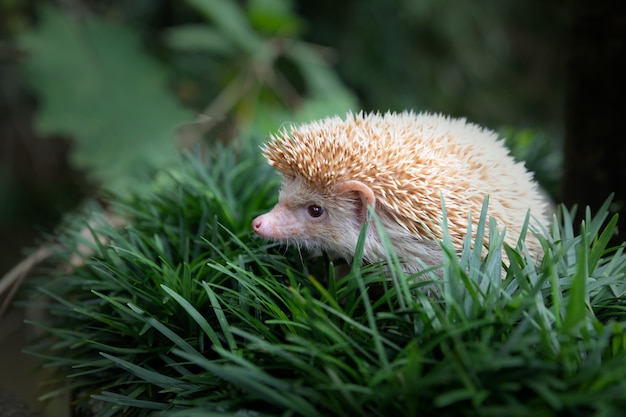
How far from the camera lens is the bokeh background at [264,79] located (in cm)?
173

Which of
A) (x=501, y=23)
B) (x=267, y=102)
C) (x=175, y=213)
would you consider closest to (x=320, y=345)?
(x=175, y=213)

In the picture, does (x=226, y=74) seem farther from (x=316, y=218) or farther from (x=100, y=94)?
(x=316, y=218)

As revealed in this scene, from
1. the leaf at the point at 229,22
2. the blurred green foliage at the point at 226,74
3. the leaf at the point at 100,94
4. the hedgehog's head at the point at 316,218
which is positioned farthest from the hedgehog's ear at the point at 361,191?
the leaf at the point at 229,22

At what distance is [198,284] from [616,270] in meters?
0.84

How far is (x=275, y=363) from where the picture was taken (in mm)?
880

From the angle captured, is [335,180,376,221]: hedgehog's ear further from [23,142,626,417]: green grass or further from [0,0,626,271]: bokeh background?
[0,0,626,271]: bokeh background

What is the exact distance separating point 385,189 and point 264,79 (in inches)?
90.0

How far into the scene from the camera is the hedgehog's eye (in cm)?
111

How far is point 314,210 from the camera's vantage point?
3.65 ft

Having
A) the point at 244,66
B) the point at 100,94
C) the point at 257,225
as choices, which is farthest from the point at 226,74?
the point at 257,225

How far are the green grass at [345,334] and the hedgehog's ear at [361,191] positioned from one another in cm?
13

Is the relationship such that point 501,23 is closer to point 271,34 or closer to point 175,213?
point 271,34

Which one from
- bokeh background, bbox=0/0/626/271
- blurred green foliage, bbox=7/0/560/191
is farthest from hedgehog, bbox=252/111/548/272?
blurred green foliage, bbox=7/0/560/191

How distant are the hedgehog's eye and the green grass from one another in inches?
5.0
